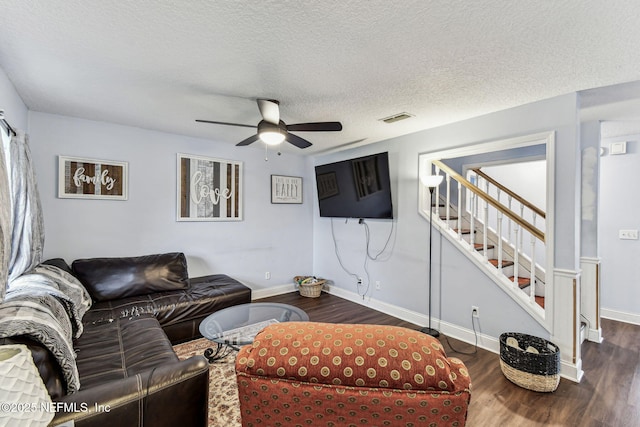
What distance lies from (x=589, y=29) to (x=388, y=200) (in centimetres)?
231

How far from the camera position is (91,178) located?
3.14 m

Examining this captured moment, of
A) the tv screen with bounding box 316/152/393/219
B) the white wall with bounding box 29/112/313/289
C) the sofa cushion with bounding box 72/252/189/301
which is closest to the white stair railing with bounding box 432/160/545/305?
the tv screen with bounding box 316/152/393/219

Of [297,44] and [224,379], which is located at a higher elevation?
[297,44]

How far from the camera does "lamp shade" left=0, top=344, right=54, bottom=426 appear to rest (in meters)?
0.85

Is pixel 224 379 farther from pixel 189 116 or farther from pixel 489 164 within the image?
pixel 489 164

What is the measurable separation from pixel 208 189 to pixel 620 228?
520 centimetres

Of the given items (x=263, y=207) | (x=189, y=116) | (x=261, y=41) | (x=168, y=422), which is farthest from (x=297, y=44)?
(x=263, y=207)

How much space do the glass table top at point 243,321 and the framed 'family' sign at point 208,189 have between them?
163 cm

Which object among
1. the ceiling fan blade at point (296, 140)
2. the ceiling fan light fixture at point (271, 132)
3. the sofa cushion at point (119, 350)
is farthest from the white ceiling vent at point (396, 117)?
the sofa cushion at point (119, 350)

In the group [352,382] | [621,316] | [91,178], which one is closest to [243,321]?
[352,382]

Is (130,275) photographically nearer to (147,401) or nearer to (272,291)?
(272,291)

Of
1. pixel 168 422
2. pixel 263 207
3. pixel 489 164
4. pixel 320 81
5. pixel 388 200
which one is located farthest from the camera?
pixel 263 207

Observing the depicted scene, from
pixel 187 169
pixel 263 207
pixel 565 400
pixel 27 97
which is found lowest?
pixel 565 400

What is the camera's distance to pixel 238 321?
2.50 metres
